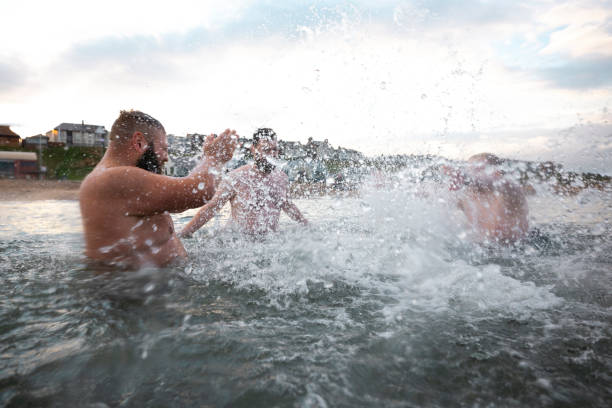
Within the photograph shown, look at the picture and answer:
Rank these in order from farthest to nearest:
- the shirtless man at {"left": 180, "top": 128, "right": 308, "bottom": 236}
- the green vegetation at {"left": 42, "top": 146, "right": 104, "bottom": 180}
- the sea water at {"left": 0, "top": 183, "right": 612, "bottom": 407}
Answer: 1. the green vegetation at {"left": 42, "top": 146, "right": 104, "bottom": 180}
2. the shirtless man at {"left": 180, "top": 128, "right": 308, "bottom": 236}
3. the sea water at {"left": 0, "top": 183, "right": 612, "bottom": 407}

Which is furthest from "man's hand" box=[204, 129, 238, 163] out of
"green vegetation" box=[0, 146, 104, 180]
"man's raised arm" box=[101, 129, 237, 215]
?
"green vegetation" box=[0, 146, 104, 180]

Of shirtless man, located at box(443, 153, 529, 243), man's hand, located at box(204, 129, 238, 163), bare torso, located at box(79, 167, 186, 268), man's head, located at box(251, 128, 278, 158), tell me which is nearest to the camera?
bare torso, located at box(79, 167, 186, 268)

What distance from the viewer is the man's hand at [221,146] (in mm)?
2914

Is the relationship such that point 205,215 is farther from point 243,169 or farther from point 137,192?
point 137,192

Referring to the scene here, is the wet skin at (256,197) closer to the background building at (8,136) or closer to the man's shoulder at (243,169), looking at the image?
the man's shoulder at (243,169)

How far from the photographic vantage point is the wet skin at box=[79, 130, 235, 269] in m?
2.51

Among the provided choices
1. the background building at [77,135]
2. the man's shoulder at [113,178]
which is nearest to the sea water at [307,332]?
the man's shoulder at [113,178]

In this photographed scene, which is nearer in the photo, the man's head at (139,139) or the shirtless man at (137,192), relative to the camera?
the shirtless man at (137,192)

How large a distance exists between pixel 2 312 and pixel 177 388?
1.55 metres

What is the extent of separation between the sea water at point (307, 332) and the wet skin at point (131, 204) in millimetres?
204

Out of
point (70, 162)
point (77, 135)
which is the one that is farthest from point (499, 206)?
point (77, 135)

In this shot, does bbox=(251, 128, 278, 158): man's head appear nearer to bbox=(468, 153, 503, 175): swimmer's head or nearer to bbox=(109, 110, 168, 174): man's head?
bbox=(109, 110, 168, 174): man's head

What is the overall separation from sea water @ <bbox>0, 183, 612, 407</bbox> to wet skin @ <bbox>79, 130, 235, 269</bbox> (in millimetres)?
204

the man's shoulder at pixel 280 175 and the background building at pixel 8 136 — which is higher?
the background building at pixel 8 136
